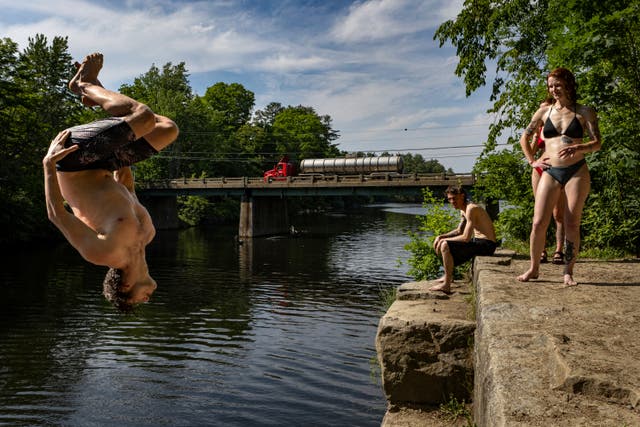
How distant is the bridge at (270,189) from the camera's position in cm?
4806

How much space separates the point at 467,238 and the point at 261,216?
1850 inches

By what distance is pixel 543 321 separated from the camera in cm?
421

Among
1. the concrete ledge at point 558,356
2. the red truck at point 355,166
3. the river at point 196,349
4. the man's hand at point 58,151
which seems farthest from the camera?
the red truck at point 355,166

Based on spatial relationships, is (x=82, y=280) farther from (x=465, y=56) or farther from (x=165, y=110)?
(x=165, y=110)

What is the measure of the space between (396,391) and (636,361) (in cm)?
355

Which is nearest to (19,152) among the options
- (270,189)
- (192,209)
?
(270,189)

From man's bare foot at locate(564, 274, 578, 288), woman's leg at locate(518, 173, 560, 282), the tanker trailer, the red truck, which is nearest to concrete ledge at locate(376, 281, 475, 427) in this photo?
woman's leg at locate(518, 173, 560, 282)

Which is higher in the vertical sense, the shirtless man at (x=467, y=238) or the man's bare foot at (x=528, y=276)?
the shirtless man at (x=467, y=238)

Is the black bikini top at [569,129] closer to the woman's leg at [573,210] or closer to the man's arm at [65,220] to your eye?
the woman's leg at [573,210]

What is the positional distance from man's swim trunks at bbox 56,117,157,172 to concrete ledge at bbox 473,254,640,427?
1871mm

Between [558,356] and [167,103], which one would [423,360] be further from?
[167,103]

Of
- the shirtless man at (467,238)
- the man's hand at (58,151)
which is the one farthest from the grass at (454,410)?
the man's hand at (58,151)

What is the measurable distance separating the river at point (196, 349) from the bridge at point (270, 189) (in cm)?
1736

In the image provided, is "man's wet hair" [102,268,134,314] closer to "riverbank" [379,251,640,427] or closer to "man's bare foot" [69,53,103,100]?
"man's bare foot" [69,53,103,100]
